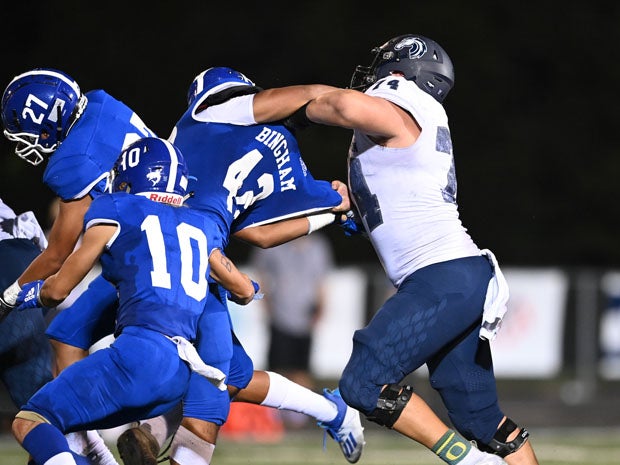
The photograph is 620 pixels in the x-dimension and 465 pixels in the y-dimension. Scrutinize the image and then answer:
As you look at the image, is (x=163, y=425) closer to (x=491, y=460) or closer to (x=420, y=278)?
(x=420, y=278)

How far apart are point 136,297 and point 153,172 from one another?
1.59ft

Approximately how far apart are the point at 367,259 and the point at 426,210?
12794 millimetres

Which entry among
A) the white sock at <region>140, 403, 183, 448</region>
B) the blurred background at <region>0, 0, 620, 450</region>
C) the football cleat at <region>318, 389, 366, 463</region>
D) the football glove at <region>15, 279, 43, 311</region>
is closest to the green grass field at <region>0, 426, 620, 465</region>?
the football cleat at <region>318, 389, 366, 463</region>

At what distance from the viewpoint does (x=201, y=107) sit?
5398 millimetres

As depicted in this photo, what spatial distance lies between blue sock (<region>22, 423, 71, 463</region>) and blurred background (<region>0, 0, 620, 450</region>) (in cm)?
1282

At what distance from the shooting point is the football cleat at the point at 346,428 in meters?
5.89

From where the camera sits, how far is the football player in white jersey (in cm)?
504

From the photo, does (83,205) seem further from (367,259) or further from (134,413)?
(367,259)

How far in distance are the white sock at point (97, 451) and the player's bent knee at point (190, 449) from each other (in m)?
0.33

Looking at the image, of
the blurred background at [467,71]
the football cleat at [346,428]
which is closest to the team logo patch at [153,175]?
the football cleat at [346,428]

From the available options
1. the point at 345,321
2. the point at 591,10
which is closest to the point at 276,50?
the point at 591,10

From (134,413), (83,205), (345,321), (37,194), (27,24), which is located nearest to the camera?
(134,413)

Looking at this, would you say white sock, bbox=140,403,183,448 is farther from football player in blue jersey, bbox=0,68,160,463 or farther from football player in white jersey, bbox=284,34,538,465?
football player in white jersey, bbox=284,34,538,465

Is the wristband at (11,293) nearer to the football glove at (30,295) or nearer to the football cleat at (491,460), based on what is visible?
the football glove at (30,295)
